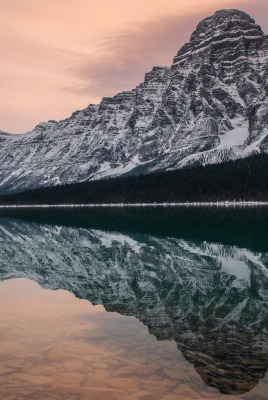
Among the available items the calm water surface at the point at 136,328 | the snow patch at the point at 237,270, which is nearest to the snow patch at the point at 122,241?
the calm water surface at the point at 136,328

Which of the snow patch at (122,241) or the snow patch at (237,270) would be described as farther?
the snow patch at (122,241)

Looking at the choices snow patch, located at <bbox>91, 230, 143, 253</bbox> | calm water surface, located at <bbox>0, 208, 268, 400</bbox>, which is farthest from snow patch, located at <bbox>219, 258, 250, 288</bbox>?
snow patch, located at <bbox>91, 230, 143, 253</bbox>

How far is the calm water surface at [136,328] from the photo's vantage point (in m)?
→ 12.9

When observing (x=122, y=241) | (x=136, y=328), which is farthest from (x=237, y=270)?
(x=122, y=241)

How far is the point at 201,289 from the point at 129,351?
11.6m

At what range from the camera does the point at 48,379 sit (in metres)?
13.4

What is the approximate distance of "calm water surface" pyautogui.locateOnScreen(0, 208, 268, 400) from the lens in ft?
42.5

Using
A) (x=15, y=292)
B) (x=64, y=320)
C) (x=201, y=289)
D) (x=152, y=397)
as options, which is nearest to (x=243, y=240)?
(x=201, y=289)

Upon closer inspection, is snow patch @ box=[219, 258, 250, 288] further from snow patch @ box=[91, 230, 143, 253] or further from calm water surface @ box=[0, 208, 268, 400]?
snow patch @ box=[91, 230, 143, 253]

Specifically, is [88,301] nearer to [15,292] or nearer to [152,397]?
[15,292]

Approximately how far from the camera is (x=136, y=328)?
18641mm

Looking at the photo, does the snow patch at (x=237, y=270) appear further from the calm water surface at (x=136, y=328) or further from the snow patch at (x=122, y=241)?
the snow patch at (x=122, y=241)

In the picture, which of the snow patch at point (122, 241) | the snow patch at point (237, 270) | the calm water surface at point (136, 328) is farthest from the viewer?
the snow patch at point (122, 241)

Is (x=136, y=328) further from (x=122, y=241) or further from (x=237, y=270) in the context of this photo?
(x=122, y=241)
